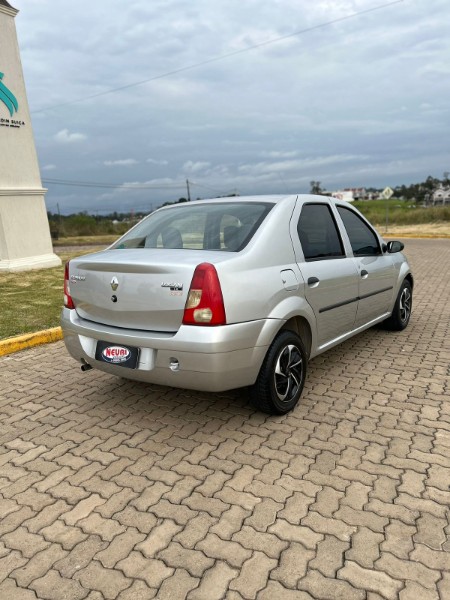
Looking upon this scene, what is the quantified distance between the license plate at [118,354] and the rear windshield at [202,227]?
90 centimetres

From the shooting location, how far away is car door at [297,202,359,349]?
3645 millimetres

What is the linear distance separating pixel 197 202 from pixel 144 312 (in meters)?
1.55

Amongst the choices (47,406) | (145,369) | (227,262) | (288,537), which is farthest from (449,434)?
(47,406)

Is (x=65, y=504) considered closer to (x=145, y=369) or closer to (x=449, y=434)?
(x=145, y=369)

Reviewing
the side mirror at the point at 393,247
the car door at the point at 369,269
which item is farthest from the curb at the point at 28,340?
the side mirror at the point at 393,247

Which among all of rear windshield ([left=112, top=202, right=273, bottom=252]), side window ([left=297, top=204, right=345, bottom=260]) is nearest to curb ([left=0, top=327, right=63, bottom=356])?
rear windshield ([left=112, top=202, right=273, bottom=252])

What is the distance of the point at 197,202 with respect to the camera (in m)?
4.16

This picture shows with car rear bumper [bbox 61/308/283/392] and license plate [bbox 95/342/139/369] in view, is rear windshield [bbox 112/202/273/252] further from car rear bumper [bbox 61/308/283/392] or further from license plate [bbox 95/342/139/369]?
license plate [bbox 95/342/139/369]

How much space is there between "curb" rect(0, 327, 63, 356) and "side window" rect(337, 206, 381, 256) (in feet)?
12.5

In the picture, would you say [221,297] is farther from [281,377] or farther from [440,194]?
[440,194]

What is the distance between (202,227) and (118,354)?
49.6 inches

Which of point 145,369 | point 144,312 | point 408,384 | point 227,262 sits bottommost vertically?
point 408,384

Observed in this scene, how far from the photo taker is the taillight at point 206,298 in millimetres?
2801

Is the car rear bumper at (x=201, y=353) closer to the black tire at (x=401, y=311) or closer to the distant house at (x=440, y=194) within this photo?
the black tire at (x=401, y=311)
